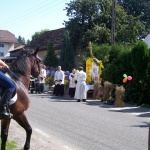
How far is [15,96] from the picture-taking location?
7.32 meters

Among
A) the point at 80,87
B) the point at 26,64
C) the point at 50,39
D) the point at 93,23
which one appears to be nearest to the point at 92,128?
the point at 26,64

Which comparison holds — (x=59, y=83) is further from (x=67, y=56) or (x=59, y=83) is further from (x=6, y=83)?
(x=6, y=83)

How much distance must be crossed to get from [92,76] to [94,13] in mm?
15354

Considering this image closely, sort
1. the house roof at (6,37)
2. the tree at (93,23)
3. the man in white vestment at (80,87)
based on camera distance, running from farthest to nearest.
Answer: the house roof at (6,37) → the tree at (93,23) → the man in white vestment at (80,87)

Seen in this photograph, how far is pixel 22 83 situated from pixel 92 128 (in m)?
4.04

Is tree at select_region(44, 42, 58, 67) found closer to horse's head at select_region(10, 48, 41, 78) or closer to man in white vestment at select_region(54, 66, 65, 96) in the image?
man in white vestment at select_region(54, 66, 65, 96)

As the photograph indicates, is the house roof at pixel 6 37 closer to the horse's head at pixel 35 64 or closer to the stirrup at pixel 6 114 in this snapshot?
the horse's head at pixel 35 64

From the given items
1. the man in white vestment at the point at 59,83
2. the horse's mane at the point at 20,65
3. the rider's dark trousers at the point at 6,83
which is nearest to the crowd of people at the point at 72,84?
the man in white vestment at the point at 59,83

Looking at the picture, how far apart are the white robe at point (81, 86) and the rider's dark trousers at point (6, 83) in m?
13.7

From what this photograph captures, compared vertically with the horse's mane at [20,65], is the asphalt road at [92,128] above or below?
below

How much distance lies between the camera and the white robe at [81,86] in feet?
68.2

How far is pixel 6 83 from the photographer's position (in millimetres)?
7102

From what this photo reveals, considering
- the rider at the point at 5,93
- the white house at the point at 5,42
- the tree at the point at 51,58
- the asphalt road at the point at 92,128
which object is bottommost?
the asphalt road at the point at 92,128

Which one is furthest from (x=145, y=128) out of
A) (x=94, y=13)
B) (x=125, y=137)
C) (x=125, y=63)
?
(x=94, y=13)
